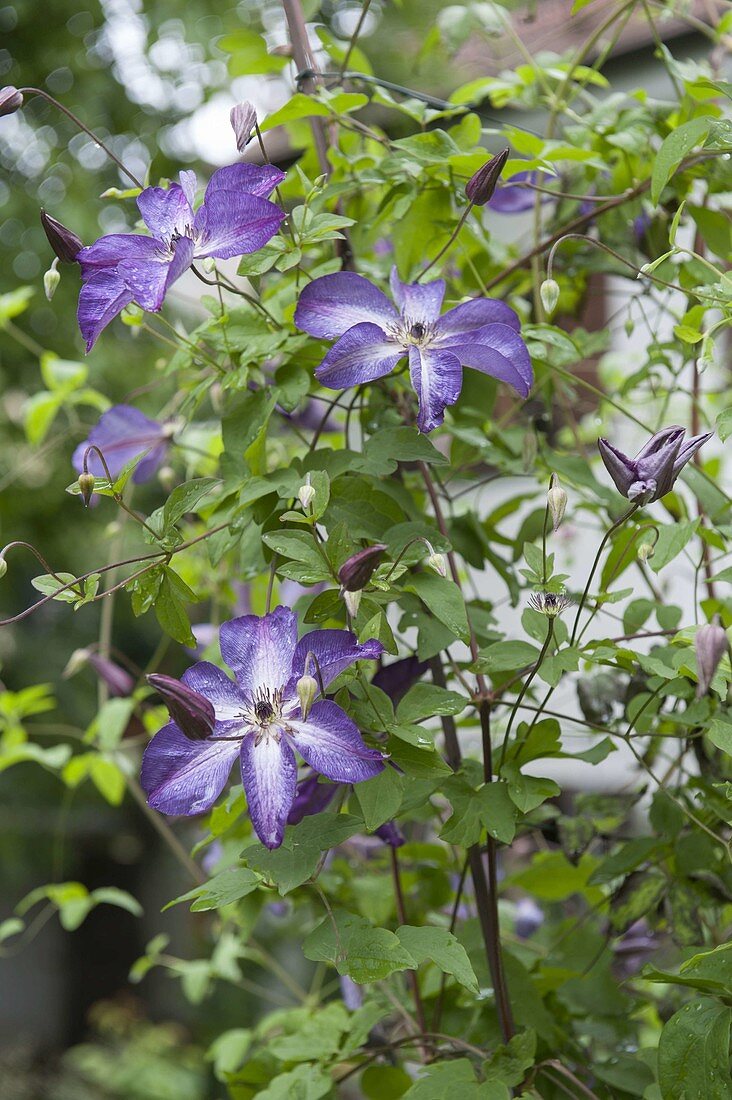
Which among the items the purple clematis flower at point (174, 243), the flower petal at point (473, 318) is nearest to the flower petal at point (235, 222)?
the purple clematis flower at point (174, 243)

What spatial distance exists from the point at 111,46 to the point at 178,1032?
3.30 metres

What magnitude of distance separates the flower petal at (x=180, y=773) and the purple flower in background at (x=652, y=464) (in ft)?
0.73

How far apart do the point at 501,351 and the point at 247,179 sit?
6.1 inches

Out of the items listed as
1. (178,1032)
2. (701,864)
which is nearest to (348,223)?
(701,864)

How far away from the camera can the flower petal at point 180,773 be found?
18.9 inches

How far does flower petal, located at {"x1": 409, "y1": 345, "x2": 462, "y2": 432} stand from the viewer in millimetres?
508

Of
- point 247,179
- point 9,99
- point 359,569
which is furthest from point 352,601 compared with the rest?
point 9,99

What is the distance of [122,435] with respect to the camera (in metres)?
0.78

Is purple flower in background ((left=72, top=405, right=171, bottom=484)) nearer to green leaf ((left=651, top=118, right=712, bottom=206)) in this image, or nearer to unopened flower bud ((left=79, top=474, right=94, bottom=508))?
unopened flower bud ((left=79, top=474, right=94, bottom=508))

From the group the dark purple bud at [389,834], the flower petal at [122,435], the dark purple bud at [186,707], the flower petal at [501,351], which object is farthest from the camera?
the flower petal at [122,435]

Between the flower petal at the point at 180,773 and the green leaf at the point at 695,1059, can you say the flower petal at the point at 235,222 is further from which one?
the green leaf at the point at 695,1059

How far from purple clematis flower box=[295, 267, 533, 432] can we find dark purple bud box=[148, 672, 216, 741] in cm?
17

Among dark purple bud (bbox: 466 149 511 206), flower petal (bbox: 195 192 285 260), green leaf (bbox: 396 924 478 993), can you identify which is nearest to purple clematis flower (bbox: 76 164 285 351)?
flower petal (bbox: 195 192 285 260)

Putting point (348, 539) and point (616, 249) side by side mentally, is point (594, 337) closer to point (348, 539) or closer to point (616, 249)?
point (616, 249)
